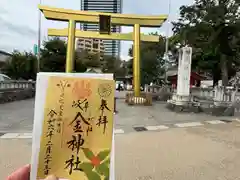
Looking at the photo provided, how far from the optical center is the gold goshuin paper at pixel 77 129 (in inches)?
46.3

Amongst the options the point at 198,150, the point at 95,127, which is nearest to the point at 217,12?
the point at 198,150

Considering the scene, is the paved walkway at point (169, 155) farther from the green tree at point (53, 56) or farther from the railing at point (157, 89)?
the green tree at point (53, 56)

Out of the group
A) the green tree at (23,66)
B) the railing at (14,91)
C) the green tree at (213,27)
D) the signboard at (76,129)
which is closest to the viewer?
the signboard at (76,129)

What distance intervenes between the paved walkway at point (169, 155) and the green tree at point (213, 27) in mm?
11386

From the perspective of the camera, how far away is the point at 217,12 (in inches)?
720

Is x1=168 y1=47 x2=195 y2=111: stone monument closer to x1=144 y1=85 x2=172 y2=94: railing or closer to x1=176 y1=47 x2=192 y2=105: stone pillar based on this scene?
x1=176 y1=47 x2=192 y2=105: stone pillar

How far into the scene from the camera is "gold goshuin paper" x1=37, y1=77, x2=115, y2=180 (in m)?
1.18

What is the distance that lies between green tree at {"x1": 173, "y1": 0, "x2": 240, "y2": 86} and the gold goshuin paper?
1711cm

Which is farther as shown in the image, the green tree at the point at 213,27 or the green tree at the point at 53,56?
the green tree at the point at 53,56

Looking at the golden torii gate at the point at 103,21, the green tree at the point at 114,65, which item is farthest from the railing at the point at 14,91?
the green tree at the point at 114,65

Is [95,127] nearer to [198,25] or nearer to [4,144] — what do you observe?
[4,144]

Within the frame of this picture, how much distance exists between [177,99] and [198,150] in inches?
270

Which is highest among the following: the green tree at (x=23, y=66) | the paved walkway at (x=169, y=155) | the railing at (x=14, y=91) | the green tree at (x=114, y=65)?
the green tree at (x=114, y=65)

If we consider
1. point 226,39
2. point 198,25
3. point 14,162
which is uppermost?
point 198,25
